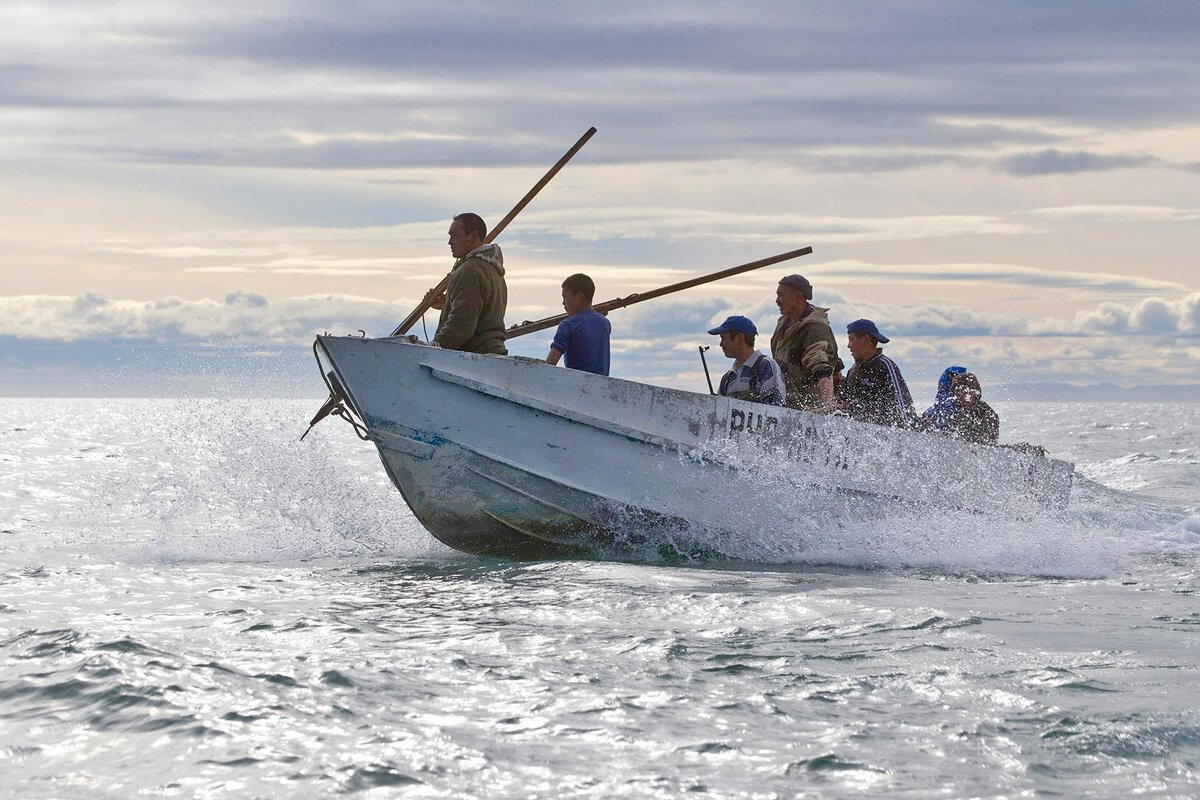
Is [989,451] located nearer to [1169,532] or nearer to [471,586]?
[1169,532]

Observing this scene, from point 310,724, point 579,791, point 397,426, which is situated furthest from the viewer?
point 397,426

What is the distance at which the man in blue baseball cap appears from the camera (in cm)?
1103

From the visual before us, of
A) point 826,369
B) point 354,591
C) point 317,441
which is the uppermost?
point 826,369

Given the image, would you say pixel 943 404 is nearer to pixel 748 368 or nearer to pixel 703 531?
pixel 748 368

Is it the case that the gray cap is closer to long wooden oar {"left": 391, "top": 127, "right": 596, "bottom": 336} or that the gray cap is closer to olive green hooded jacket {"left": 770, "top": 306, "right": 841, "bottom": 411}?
olive green hooded jacket {"left": 770, "top": 306, "right": 841, "bottom": 411}

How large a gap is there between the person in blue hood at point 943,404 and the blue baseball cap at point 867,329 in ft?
3.66

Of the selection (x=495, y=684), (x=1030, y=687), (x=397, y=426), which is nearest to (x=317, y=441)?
(x=397, y=426)

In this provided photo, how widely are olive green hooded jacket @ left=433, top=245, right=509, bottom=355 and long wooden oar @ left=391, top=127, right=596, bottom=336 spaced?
0.44 m

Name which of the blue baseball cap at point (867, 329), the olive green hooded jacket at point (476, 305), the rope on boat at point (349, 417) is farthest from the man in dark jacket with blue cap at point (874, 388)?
the rope on boat at point (349, 417)

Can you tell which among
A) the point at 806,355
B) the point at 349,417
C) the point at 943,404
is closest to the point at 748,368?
the point at 806,355

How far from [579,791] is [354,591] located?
4.87 metres

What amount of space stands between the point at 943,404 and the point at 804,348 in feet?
6.98

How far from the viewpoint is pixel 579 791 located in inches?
187

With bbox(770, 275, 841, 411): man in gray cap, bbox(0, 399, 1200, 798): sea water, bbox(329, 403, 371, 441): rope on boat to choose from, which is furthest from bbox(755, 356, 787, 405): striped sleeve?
bbox(329, 403, 371, 441): rope on boat
